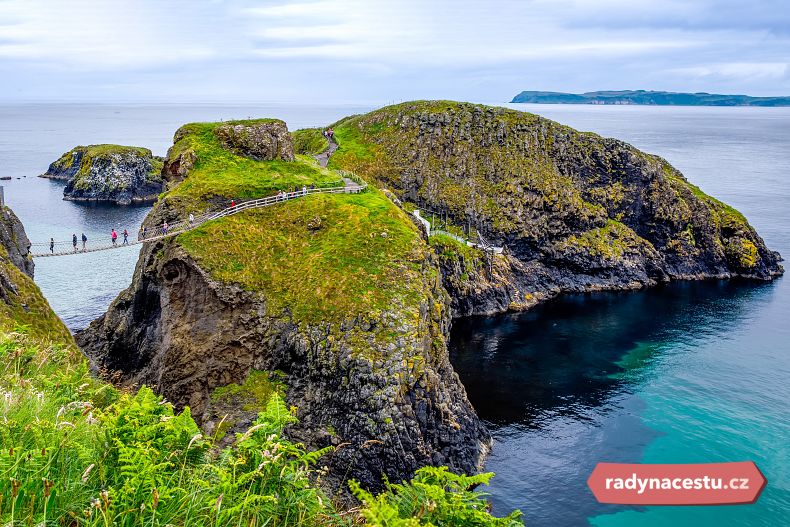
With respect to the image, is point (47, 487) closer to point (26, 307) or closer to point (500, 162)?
point (26, 307)

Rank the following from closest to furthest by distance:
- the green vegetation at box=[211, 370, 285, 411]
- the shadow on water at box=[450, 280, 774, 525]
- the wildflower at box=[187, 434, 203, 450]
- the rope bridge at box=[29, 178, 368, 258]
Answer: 1. the wildflower at box=[187, 434, 203, 450]
2. the shadow on water at box=[450, 280, 774, 525]
3. the green vegetation at box=[211, 370, 285, 411]
4. the rope bridge at box=[29, 178, 368, 258]

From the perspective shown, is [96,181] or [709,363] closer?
[709,363]

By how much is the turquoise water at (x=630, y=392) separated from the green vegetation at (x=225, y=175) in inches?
1147

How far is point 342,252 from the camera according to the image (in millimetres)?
56344

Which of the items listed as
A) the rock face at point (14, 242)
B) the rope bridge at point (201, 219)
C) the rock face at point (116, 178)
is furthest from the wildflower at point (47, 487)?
the rock face at point (116, 178)

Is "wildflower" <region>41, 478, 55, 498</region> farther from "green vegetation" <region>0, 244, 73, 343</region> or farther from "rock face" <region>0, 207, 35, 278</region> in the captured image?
"rock face" <region>0, 207, 35, 278</region>

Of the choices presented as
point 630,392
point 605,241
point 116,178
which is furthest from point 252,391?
point 116,178

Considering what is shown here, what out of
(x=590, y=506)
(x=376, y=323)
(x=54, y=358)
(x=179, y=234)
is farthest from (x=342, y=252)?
(x=54, y=358)

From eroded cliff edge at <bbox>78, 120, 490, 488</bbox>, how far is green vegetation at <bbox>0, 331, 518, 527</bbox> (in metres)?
30.4

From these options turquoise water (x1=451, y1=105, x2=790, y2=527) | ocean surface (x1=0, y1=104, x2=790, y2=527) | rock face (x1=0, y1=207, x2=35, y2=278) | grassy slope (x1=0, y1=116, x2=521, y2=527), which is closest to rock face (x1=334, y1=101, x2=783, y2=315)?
ocean surface (x1=0, y1=104, x2=790, y2=527)

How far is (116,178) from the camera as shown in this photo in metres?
164

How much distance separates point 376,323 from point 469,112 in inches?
3361

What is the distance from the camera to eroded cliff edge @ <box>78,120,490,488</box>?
45000 millimetres

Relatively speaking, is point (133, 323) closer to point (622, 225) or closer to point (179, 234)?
point (179, 234)
